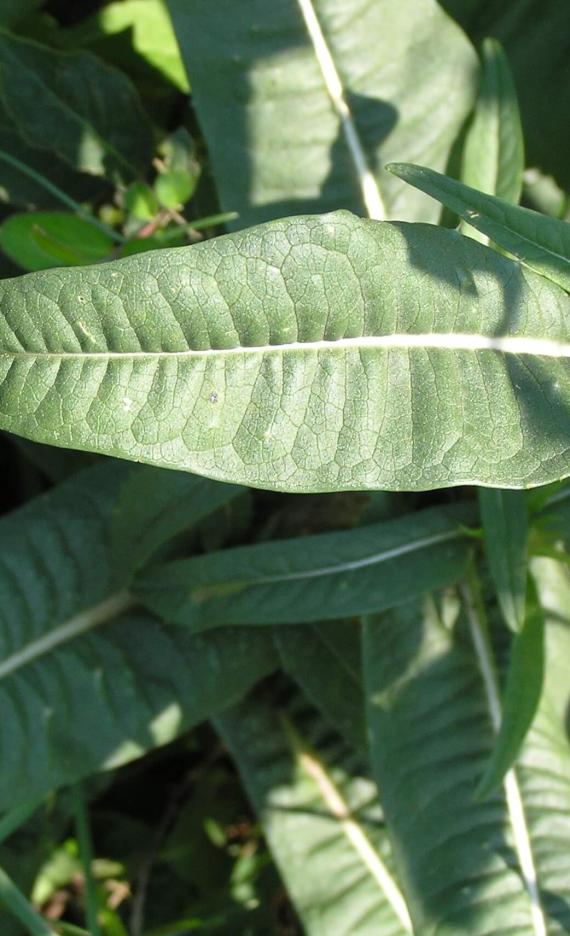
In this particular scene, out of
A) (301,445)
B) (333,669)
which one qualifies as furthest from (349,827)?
(301,445)

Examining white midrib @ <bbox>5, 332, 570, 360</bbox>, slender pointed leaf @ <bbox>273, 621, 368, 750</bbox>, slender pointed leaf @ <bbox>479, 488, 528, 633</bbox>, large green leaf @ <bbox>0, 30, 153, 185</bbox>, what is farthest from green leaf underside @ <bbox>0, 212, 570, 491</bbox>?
large green leaf @ <bbox>0, 30, 153, 185</bbox>

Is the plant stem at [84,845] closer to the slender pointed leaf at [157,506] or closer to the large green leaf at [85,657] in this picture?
the large green leaf at [85,657]

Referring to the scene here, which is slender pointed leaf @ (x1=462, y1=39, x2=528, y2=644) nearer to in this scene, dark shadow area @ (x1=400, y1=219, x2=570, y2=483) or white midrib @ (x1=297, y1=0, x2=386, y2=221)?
white midrib @ (x1=297, y1=0, x2=386, y2=221)

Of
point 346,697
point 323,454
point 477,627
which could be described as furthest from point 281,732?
point 323,454

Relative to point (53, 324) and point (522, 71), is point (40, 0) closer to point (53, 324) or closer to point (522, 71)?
point (522, 71)

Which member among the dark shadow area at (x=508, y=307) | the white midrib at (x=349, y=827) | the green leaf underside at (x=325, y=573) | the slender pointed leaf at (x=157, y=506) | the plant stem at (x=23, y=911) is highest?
the dark shadow area at (x=508, y=307)

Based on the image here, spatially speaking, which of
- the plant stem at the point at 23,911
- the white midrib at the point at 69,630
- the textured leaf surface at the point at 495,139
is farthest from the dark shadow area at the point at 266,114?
the plant stem at the point at 23,911

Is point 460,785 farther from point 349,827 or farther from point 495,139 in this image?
point 495,139
